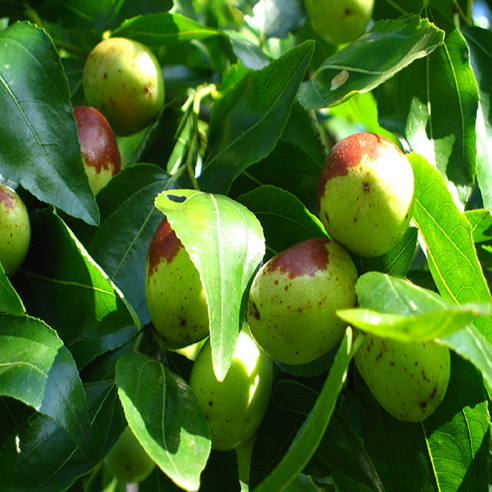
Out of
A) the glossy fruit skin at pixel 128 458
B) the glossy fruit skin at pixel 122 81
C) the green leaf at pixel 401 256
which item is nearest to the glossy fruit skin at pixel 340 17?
the glossy fruit skin at pixel 122 81

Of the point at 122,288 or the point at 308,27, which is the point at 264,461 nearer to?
the point at 122,288

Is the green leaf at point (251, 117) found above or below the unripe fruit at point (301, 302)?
above

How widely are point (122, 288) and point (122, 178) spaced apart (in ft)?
0.57

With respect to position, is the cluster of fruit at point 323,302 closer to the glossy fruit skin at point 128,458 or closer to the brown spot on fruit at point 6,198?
the brown spot on fruit at point 6,198

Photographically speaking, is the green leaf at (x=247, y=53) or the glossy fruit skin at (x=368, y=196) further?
the green leaf at (x=247, y=53)

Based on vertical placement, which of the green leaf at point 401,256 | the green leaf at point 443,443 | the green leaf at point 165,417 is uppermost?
the green leaf at point 401,256

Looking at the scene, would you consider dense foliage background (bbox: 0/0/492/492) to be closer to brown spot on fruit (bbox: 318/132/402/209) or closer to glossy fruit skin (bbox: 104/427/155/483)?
brown spot on fruit (bbox: 318/132/402/209)

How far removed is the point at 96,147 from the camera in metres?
0.84

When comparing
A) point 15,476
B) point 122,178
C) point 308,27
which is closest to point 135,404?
point 15,476

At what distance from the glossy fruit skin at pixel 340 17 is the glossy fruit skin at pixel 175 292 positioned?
688mm

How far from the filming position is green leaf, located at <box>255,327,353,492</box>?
17.9 inches

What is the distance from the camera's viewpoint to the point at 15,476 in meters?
0.61

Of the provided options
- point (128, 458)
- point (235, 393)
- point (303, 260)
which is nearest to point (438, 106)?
point (303, 260)

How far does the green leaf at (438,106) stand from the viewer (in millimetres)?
904
